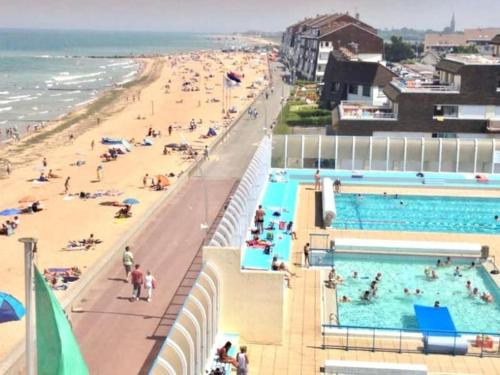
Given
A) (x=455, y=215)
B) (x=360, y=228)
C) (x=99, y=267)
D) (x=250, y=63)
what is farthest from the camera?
(x=250, y=63)

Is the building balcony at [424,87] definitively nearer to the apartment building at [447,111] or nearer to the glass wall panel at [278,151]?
the apartment building at [447,111]

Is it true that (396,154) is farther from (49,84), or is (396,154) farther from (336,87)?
(49,84)

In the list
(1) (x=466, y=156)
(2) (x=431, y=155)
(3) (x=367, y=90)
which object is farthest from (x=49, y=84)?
(1) (x=466, y=156)

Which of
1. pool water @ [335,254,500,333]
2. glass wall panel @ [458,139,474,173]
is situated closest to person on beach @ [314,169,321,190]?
glass wall panel @ [458,139,474,173]

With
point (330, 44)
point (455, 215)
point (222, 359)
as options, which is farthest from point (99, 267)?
point (330, 44)

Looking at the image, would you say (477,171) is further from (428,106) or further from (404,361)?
(404,361)

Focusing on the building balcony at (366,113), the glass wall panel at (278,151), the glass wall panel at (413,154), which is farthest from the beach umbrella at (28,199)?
the glass wall panel at (413,154)
